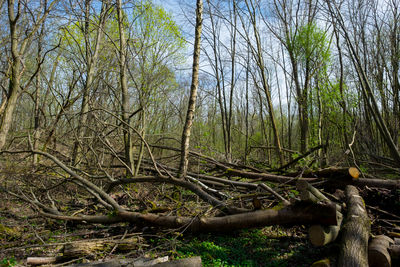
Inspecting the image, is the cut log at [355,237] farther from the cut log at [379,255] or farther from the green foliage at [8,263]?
the green foliage at [8,263]

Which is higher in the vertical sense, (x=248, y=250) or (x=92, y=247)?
(x=92, y=247)

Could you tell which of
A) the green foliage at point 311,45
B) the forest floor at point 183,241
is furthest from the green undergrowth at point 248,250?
the green foliage at point 311,45

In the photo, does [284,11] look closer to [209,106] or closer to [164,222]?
[164,222]

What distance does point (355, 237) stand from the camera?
2.96 meters

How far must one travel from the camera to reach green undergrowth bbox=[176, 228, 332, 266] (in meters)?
3.46

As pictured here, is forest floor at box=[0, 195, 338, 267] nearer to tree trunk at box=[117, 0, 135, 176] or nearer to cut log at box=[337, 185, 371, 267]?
cut log at box=[337, 185, 371, 267]

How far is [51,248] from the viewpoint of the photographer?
12.1 feet

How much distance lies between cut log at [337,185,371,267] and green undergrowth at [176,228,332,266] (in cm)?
54

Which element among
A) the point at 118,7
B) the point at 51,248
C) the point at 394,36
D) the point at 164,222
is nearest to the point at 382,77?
the point at 394,36

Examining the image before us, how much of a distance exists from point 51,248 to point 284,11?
10905 mm

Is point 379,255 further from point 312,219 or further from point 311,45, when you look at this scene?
point 311,45

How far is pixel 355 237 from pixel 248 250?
1427 millimetres

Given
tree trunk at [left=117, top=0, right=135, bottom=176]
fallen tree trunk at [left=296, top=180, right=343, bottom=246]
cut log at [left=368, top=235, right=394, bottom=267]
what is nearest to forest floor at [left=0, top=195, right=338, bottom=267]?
fallen tree trunk at [left=296, top=180, right=343, bottom=246]

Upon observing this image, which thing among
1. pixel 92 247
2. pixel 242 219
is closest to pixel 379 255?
pixel 242 219
